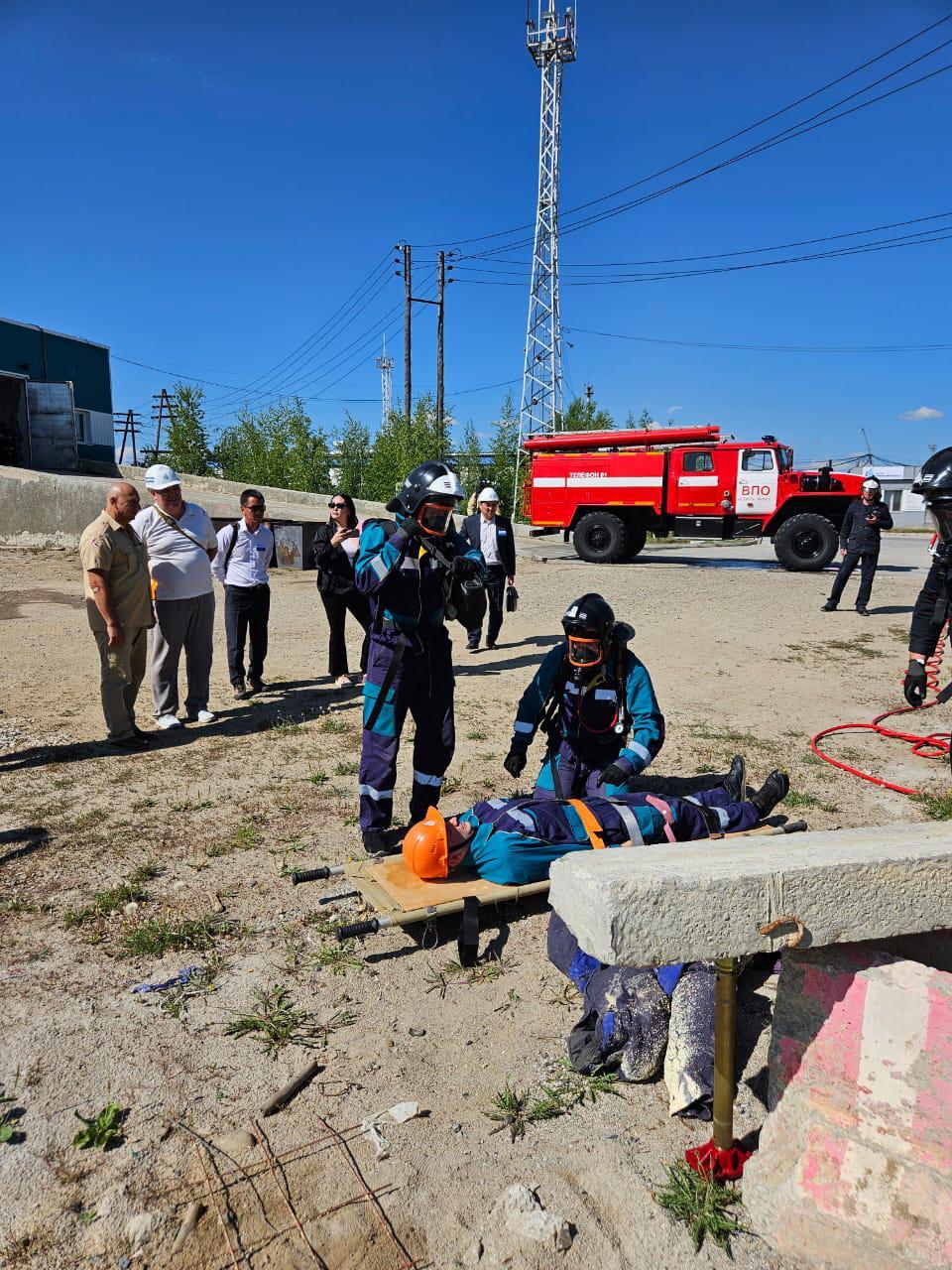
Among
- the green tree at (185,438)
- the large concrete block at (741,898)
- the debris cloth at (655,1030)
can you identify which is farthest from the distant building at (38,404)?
the large concrete block at (741,898)

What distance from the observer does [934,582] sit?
5.03 meters

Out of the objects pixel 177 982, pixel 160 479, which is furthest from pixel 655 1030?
pixel 160 479

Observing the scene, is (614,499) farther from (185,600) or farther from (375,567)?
(375,567)

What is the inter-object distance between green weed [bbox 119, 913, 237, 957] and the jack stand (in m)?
2.07

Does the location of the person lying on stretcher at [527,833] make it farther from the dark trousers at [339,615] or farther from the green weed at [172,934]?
the dark trousers at [339,615]

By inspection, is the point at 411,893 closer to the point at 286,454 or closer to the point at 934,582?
the point at 934,582

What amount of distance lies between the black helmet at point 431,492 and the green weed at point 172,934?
2.08 metres

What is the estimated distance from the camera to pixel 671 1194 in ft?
7.02

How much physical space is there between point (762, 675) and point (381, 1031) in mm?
6423

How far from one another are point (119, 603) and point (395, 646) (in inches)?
99.9

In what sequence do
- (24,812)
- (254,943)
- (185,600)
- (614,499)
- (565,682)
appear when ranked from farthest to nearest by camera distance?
(614,499), (185,600), (24,812), (565,682), (254,943)

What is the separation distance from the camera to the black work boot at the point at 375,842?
4035 millimetres

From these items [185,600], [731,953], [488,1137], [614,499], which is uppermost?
[614,499]

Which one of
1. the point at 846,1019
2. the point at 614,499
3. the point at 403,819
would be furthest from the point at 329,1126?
the point at 614,499
